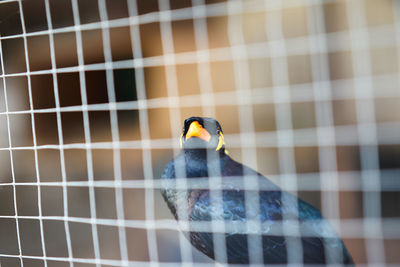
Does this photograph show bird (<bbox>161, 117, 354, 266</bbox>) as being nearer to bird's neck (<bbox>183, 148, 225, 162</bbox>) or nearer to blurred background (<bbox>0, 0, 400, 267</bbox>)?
bird's neck (<bbox>183, 148, 225, 162</bbox>)

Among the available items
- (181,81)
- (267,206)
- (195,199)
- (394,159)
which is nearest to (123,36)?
(181,81)

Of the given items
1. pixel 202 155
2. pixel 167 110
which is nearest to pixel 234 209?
pixel 202 155

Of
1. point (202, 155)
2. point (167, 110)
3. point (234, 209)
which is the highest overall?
point (167, 110)

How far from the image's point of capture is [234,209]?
0.97 meters

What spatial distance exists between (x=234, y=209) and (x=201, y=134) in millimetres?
235

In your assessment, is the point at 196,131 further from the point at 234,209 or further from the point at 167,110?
the point at 167,110

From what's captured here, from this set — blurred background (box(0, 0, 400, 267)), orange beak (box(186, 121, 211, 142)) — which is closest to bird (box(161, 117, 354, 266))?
orange beak (box(186, 121, 211, 142))

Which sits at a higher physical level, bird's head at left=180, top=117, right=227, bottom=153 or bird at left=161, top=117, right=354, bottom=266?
bird's head at left=180, top=117, right=227, bottom=153

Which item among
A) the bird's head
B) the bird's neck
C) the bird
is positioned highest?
the bird's head

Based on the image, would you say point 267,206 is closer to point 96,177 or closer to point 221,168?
point 221,168

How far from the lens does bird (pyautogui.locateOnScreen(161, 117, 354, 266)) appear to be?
3.23 feet

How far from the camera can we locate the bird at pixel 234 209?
983mm

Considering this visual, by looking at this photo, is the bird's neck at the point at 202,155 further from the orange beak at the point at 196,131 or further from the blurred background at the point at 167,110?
the blurred background at the point at 167,110

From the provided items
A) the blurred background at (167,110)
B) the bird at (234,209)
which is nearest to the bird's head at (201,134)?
the bird at (234,209)
